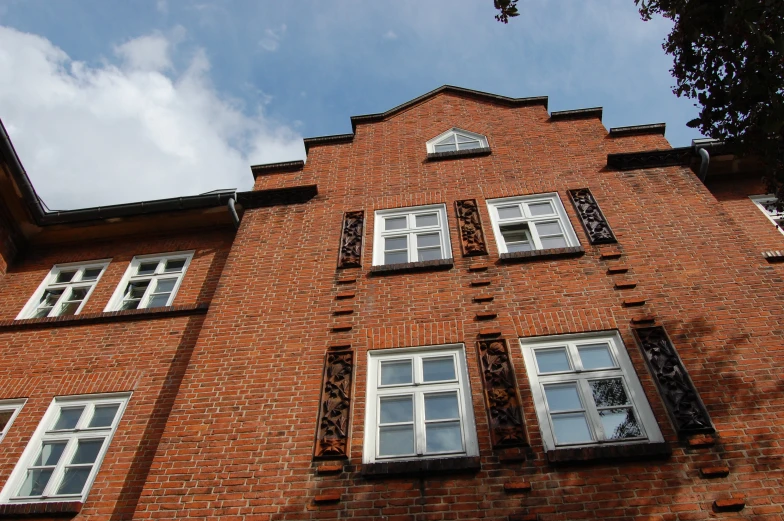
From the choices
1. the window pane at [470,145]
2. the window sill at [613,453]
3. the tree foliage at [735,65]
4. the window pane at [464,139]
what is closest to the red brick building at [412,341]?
the window sill at [613,453]

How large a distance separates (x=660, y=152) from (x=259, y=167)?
782 centimetres

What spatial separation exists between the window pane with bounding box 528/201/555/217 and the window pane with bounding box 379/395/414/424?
14.3ft

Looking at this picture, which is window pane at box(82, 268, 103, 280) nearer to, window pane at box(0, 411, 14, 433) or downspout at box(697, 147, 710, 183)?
window pane at box(0, 411, 14, 433)

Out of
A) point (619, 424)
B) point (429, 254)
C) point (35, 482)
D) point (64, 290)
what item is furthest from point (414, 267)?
point (64, 290)

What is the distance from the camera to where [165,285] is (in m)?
10.2

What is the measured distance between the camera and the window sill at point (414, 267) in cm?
852

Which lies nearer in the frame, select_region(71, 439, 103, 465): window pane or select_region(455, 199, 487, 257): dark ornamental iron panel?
select_region(71, 439, 103, 465): window pane

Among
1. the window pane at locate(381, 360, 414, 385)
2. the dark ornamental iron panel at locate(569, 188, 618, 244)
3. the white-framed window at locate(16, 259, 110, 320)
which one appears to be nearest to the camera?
the window pane at locate(381, 360, 414, 385)

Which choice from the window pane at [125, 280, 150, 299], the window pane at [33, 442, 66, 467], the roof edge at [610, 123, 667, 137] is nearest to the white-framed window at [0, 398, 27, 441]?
the window pane at [33, 442, 66, 467]

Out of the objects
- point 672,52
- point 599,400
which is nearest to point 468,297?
point 599,400

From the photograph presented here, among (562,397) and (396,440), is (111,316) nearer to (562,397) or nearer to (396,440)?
(396,440)

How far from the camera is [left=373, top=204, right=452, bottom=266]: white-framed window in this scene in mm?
9109

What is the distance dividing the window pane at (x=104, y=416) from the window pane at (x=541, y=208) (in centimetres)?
710

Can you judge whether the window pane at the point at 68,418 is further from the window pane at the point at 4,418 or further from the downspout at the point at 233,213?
the downspout at the point at 233,213
